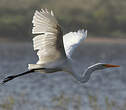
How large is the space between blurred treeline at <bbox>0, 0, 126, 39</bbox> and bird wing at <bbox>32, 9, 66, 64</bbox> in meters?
32.7

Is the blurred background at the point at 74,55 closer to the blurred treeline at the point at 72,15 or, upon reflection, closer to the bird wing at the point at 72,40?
the blurred treeline at the point at 72,15

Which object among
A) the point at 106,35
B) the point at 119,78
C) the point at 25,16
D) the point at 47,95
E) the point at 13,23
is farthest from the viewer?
the point at 106,35

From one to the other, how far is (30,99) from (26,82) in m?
3.66

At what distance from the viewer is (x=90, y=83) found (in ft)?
53.8

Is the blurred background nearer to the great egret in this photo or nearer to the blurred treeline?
the blurred treeline

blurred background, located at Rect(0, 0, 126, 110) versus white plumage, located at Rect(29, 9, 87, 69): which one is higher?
white plumage, located at Rect(29, 9, 87, 69)

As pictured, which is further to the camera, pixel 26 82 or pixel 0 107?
pixel 26 82

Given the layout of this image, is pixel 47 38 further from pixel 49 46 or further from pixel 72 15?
pixel 72 15

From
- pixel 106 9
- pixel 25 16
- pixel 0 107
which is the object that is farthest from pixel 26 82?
pixel 106 9

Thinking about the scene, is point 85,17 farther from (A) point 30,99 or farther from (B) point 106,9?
(A) point 30,99

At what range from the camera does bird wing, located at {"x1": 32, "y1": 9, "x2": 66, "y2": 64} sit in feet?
22.6

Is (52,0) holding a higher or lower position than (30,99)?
higher

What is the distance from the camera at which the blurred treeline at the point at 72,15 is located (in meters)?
41.5

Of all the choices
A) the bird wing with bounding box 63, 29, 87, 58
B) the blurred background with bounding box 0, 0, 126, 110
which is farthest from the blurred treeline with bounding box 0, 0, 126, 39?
the bird wing with bounding box 63, 29, 87, 58
